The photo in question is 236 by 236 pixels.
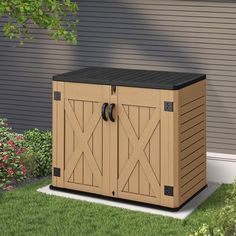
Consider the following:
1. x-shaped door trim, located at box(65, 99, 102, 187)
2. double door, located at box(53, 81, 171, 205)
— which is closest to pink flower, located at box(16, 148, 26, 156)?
double door, located at box(53, 81, 171, 205)

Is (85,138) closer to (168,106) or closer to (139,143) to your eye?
(139,143)

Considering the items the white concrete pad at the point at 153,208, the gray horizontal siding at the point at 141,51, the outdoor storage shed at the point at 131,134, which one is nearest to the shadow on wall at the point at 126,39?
the gray horizontal siding at the point at 141,51

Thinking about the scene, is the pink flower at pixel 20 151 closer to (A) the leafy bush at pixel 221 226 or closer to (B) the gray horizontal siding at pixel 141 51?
(B) the gray horizontal siding at pixel 141 51

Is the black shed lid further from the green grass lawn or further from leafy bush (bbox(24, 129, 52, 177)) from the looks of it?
the green grass lawn

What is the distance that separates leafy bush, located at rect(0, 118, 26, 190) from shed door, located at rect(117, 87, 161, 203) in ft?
6.46

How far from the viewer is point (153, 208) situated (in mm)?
10961

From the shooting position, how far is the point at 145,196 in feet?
36.1

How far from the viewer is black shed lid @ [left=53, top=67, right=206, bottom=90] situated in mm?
10648

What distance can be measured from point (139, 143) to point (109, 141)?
19.2 inches

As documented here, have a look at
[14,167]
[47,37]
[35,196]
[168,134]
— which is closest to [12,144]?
[14,167]

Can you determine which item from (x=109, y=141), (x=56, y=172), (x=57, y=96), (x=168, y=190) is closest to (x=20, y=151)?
(x=56, y=172)

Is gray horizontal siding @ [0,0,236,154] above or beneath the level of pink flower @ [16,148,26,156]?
above

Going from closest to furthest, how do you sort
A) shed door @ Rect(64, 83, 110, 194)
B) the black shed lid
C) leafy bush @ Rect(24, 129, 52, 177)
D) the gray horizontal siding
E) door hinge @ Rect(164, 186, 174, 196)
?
the black shed lid < door hinge @ Rect(164, 186, 174, 196) < shed door @ Rect(64, 83, 110, 194) < the gray horizontal siding < leafy bush @ Rect(24, 129, 52, 177)

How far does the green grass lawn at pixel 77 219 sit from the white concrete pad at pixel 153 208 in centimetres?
14
